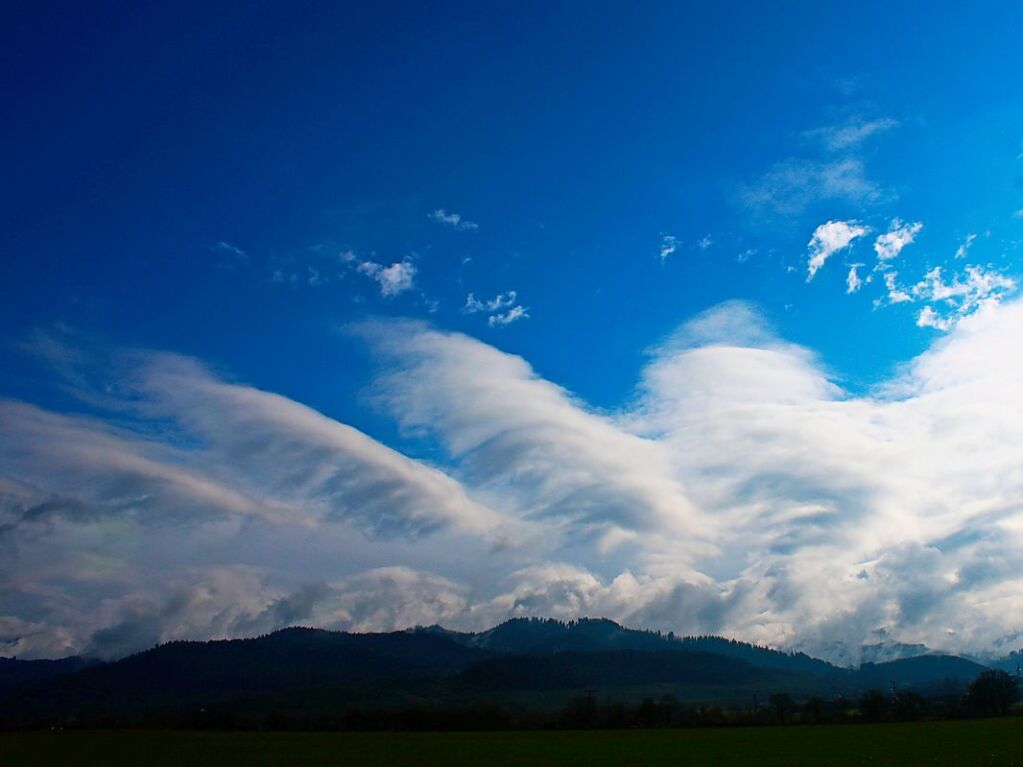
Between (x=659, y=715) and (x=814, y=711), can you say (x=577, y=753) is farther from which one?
(x=814, y=711)

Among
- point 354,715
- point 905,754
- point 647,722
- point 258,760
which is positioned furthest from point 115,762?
point 647,722

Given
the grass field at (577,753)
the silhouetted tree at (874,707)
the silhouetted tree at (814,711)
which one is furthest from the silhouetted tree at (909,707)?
the grass field at (577,753)

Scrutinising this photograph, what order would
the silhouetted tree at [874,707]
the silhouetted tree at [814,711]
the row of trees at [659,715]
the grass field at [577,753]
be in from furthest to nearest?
the silhouetted tree at [814,711] < the silhouetted tree at [874,707] < the row of trees at [659,715] < the grass field at [577,753]

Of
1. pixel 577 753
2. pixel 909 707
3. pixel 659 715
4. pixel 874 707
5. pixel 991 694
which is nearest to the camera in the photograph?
pixel 577 753

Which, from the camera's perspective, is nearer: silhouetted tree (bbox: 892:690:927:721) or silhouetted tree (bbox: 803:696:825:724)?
silhouetted tree (bbox: 892:690:927:721)

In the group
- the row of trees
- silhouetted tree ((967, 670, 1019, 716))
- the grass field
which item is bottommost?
the grass field

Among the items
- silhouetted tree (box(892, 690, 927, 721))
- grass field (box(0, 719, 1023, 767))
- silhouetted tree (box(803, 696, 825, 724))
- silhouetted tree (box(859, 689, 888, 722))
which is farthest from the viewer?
silhouetted tree (box(803, 696, 825, 724))

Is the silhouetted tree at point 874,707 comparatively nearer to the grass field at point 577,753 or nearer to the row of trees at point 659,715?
the row of trees at point 659,715

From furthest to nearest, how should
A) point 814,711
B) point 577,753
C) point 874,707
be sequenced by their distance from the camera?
point 814,711 < point 874,707 < point 577,753

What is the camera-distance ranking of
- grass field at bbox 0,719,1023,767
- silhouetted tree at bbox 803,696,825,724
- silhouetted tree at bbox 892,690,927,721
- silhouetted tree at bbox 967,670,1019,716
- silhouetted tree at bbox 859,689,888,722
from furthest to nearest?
1. silhouetted tree at bbox 967,670,1019,716
2. silhouetted tree at bbox 803,696,825,724
3. silhouetted tree at bbox 859,689,888,722
4. silhouetted tree at bbox 892,690,927,721
5. grass field at bbox 0,719,1023,767

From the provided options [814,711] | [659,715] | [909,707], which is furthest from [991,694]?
[659,715]

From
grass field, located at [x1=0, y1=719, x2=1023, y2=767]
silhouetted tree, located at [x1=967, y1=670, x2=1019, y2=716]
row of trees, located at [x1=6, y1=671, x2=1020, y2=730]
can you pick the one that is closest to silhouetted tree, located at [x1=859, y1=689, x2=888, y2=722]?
row of trees, located at [x1=6, y1=671, x2=1020, y2=730]

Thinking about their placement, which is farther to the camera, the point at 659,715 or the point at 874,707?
the point at 659,715

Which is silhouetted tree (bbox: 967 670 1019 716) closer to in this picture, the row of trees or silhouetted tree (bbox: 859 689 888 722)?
the row of trees
